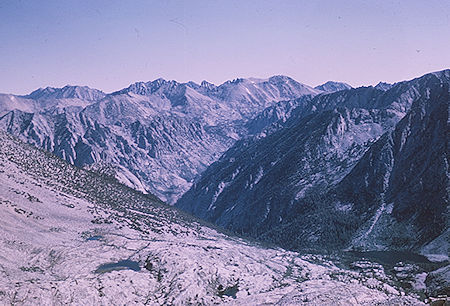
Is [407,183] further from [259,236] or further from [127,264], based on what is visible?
[127,264]

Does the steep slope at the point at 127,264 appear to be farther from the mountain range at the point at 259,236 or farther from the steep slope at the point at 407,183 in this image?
the steep slope at the point at 407,183

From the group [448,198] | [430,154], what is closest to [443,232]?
[448,198]

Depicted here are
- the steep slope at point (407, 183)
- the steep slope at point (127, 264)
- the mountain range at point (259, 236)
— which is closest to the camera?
the steep slope at point (127, 264)

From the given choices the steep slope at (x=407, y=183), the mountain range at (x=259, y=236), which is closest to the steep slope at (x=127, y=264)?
the mountain range at (x=259, y=236)

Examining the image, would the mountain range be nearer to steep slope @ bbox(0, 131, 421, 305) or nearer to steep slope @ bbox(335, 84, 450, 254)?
steep slope @ bbox(0, 131, 421, 305)

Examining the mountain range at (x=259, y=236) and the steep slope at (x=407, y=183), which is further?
the steep slope at (x=407, y=183)

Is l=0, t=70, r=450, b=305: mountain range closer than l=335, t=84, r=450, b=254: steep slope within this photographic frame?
Yes

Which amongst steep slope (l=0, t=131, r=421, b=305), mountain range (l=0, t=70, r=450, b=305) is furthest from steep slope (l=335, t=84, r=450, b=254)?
steep slope (l=0, t=131, r=421, b=305)

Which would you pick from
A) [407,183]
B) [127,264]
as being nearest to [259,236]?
[407,183]
